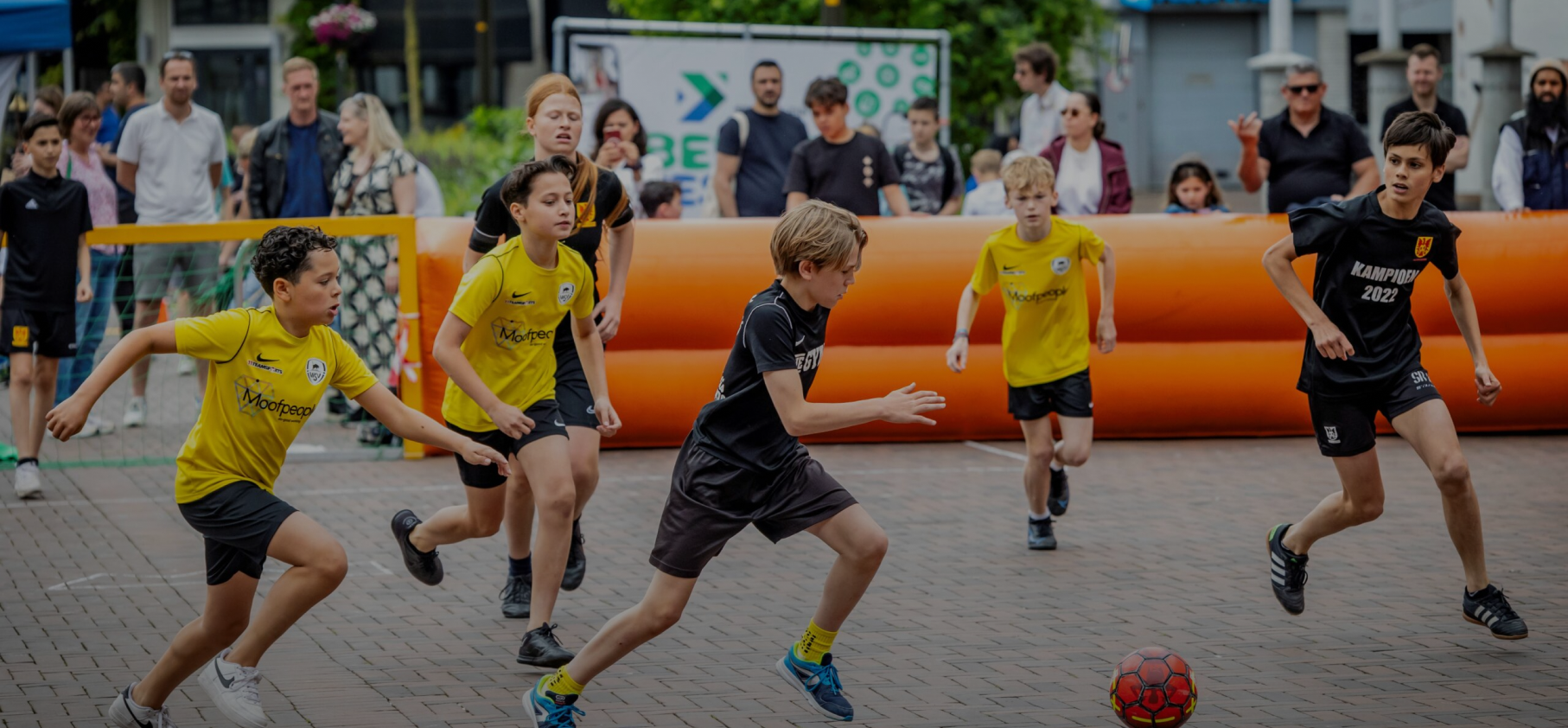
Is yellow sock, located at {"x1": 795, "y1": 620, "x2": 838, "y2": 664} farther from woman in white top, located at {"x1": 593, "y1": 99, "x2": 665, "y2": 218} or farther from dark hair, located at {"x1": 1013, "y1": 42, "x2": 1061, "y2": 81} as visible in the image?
dark hair, located at {"x1": 1013, "y1": 42, "x2": 1061, "y2": 81}

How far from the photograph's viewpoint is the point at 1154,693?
14.9 ft

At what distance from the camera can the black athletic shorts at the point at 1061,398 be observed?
7371 millimetres

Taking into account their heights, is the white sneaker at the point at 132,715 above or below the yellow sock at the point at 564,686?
below

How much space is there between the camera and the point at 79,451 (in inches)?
403

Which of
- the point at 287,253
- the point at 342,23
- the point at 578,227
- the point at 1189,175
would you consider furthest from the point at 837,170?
the point at 342,23

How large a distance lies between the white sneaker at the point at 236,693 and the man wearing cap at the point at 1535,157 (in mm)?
8859

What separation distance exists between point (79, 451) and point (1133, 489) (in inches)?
253

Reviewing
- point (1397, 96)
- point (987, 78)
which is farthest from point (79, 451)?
point (1397, 96)

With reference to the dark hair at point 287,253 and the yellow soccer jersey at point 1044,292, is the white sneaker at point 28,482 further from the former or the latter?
the yellow soccer jersey at point 1044,292

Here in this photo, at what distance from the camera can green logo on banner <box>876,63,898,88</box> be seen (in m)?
16.6

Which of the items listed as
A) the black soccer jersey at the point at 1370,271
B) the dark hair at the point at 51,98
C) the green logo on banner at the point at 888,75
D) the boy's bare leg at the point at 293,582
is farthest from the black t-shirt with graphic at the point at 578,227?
the green logo on banner at the point at 888,75

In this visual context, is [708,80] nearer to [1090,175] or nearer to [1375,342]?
[1090,175]

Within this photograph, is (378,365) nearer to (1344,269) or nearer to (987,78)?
(1344,269)

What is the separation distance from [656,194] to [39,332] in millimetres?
4277
